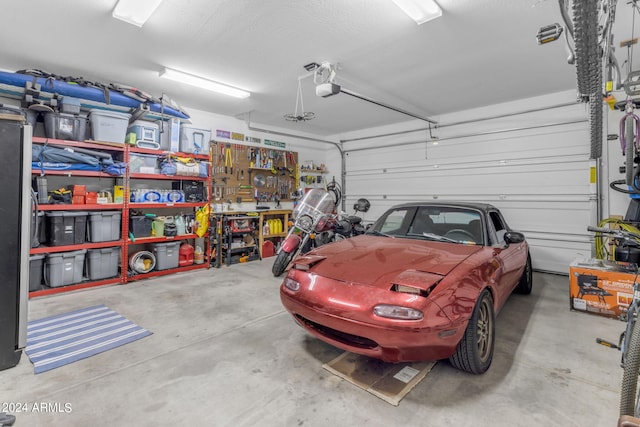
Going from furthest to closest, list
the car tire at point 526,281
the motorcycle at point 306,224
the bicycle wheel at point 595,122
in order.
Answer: the motorcycle at point 306,224 → the car tire at point 526,281 → the bicycle wheel at point 595,122

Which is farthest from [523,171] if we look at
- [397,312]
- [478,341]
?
[397,312]

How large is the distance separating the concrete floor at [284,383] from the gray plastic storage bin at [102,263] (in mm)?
1549

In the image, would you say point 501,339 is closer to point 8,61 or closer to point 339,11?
point 339,11

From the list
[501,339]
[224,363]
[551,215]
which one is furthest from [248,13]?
[551,215]

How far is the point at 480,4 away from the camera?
257 centimetres

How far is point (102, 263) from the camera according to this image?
13.7ft

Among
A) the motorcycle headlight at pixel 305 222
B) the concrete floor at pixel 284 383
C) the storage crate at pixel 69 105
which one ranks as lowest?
the concrete floor at pixel 284 383

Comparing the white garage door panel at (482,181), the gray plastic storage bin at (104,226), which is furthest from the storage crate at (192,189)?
the white garage door panel at (482,181)

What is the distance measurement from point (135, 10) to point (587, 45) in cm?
365

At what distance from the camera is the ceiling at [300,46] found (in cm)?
267

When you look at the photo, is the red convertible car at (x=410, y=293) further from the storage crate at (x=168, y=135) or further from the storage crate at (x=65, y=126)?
the storage crate at (x=65, y=126)

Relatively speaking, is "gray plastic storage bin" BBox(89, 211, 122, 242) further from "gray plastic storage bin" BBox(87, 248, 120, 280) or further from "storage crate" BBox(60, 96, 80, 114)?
"storage crate" BBox(60, 96, 80, 114)

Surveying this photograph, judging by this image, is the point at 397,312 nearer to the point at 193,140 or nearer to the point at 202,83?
the point at 202,83

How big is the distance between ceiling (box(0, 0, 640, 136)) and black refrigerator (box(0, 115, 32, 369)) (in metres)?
1.82
